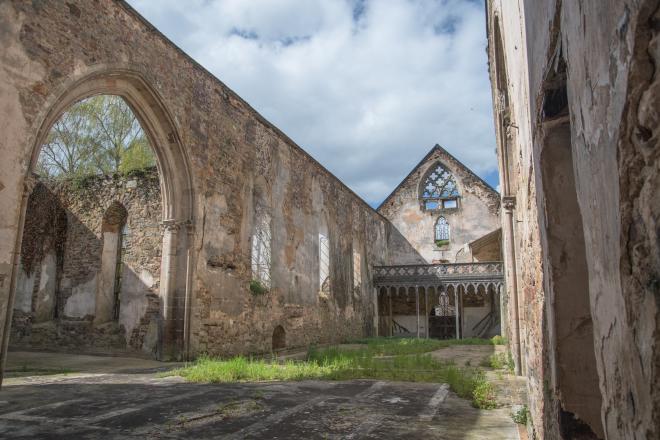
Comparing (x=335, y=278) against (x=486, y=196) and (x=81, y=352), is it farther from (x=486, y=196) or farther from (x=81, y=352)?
(x=486, y=196)

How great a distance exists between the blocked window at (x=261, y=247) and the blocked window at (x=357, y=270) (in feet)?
A: 26.7

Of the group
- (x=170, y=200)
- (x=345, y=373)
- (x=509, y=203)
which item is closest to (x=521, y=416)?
(x=345, y=373)

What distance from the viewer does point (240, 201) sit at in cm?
1272

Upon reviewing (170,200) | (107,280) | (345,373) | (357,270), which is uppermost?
(170,200)

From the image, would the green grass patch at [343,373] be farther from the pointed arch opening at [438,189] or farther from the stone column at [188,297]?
the pointed arch opening at [438,189]

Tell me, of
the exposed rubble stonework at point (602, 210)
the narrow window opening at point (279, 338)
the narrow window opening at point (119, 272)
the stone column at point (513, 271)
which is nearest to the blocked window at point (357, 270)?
the narrow window opening at point (279, 338)

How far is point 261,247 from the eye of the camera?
1436 centimetres

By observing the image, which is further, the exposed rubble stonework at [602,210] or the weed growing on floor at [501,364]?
the weed growing on floor at [501,364]

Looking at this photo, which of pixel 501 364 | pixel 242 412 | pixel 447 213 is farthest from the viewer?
pixel 447 213

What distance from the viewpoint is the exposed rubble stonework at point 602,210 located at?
1.02m

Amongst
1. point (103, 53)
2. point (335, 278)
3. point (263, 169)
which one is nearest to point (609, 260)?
point (103, 53)

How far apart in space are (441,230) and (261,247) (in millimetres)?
15667

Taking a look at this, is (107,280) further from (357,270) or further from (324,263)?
(357,270)

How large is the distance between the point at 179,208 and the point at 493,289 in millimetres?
17808
